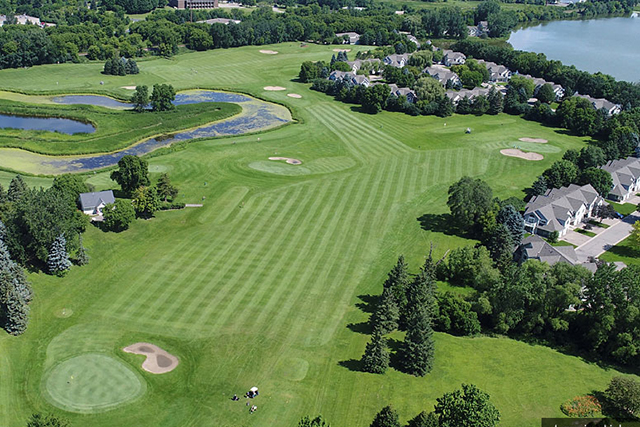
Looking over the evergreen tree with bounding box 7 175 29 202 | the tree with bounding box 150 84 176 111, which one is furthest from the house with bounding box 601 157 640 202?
the tree with bounding box 150 84 176 111

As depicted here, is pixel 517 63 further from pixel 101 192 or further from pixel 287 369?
pixel 287 369

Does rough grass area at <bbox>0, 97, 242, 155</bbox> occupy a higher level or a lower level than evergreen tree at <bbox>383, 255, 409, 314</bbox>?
higher

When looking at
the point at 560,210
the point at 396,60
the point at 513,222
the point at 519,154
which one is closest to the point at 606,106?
the point at 519,154

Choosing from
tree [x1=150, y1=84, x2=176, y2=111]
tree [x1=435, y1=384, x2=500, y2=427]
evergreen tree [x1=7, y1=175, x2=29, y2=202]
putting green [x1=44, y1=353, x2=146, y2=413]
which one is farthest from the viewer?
tree [x1=150, y1=84, x2=176, y2=111]

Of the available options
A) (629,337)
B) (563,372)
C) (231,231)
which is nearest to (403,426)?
(563,372)

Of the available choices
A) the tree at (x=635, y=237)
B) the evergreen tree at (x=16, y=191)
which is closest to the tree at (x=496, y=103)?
the tree at (x=635, y=237)

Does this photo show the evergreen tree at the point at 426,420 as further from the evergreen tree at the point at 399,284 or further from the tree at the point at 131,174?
the tree at the point at 131,174

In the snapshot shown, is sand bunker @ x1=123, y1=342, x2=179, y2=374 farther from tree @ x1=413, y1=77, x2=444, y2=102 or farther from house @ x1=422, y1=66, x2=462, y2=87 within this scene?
house @ x1=422, y1=66, x2=462, y2=87
